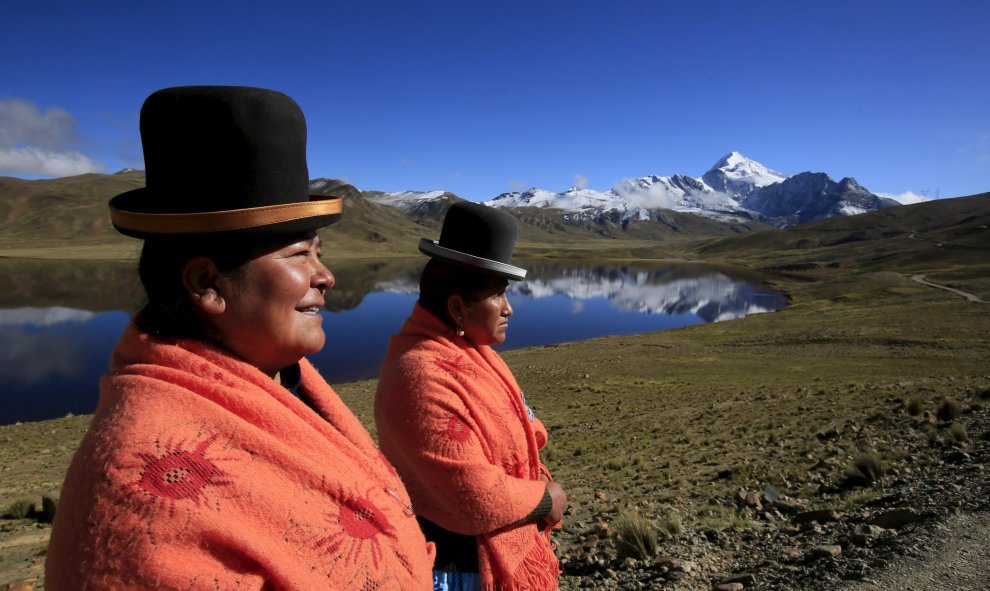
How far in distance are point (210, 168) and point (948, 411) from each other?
10.1 metres

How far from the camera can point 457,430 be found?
2219 mm

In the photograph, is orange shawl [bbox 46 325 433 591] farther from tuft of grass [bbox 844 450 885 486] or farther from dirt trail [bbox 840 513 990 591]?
tuft of grass [bbox 844 450 885 486]

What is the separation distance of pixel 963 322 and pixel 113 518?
33.9m

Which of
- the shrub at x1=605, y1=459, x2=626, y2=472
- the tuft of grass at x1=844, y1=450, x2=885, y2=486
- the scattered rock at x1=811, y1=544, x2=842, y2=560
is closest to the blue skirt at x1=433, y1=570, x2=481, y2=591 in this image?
the scattered rock at x1=811, y1=544, x2=842, y2=560

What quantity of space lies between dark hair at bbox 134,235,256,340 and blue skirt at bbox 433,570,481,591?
1.54 meters

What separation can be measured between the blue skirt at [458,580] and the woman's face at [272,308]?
1337 millimetres

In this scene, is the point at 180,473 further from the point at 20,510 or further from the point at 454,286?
the point at 20,510

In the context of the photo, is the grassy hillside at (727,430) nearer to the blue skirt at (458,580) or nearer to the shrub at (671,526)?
the shrub at (671,526)

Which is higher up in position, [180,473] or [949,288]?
[180,473]

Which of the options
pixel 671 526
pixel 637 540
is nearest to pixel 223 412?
pixel 637 540

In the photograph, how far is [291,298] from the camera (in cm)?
137

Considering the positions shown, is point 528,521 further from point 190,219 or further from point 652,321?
point 652,321

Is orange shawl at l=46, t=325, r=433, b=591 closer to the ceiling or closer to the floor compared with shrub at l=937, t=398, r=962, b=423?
closer to the ceiling

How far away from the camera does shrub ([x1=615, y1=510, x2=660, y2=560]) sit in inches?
185
